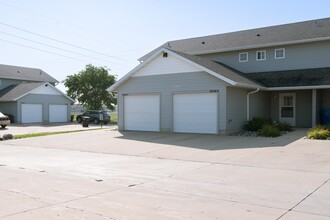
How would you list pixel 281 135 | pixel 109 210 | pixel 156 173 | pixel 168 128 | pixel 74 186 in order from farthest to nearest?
pixel 168 128 < pixel 281 135 < pixel 156 173 < pixel 74 186 < pixel 109 210

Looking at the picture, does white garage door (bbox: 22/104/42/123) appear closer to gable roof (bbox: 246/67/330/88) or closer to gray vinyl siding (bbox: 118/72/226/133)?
gray vinyl siding (bbox: 118/72/226/133)

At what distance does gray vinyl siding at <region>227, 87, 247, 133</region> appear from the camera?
1962cm

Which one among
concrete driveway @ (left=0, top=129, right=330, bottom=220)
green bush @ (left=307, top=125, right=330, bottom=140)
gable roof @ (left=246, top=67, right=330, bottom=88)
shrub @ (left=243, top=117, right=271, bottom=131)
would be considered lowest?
concrete driveway @ (left=0, top=129, right=330, bottom=220)

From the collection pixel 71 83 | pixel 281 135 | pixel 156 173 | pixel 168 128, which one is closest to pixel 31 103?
pixel 71 83

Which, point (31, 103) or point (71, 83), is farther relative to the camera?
point (71, 83)

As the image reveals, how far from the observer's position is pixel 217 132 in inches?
771

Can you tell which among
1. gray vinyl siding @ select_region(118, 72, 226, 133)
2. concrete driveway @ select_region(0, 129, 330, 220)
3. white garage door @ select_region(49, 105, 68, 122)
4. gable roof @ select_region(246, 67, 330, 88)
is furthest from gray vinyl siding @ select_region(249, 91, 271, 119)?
white garage door @ select_region(49, 105, 68, 122)

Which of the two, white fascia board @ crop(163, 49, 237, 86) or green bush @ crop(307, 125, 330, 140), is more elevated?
white fascia board @ crop(163, 49, 237, 86)

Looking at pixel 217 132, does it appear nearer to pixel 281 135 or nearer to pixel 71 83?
pixel 281 135

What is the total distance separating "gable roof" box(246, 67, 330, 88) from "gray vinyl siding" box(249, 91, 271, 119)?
3.42 feet

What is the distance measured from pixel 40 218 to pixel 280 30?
24306 millimetres

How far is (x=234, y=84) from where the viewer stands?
1867 cm

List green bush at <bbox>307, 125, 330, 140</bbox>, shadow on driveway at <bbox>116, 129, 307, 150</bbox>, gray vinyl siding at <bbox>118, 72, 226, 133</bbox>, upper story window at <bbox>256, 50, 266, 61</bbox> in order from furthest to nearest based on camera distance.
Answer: upper story window at <bbox>256, 50, 266, 61</bbox>, gray vinyl siding at <bbox>118, 72, 226, 133</bbox>, green bush at <bbox>307, 125, 330, 140</bbox>, shadow on driveway at <bbox>116, 129, 307, 150</bbox>

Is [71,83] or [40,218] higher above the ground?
[71,83]
